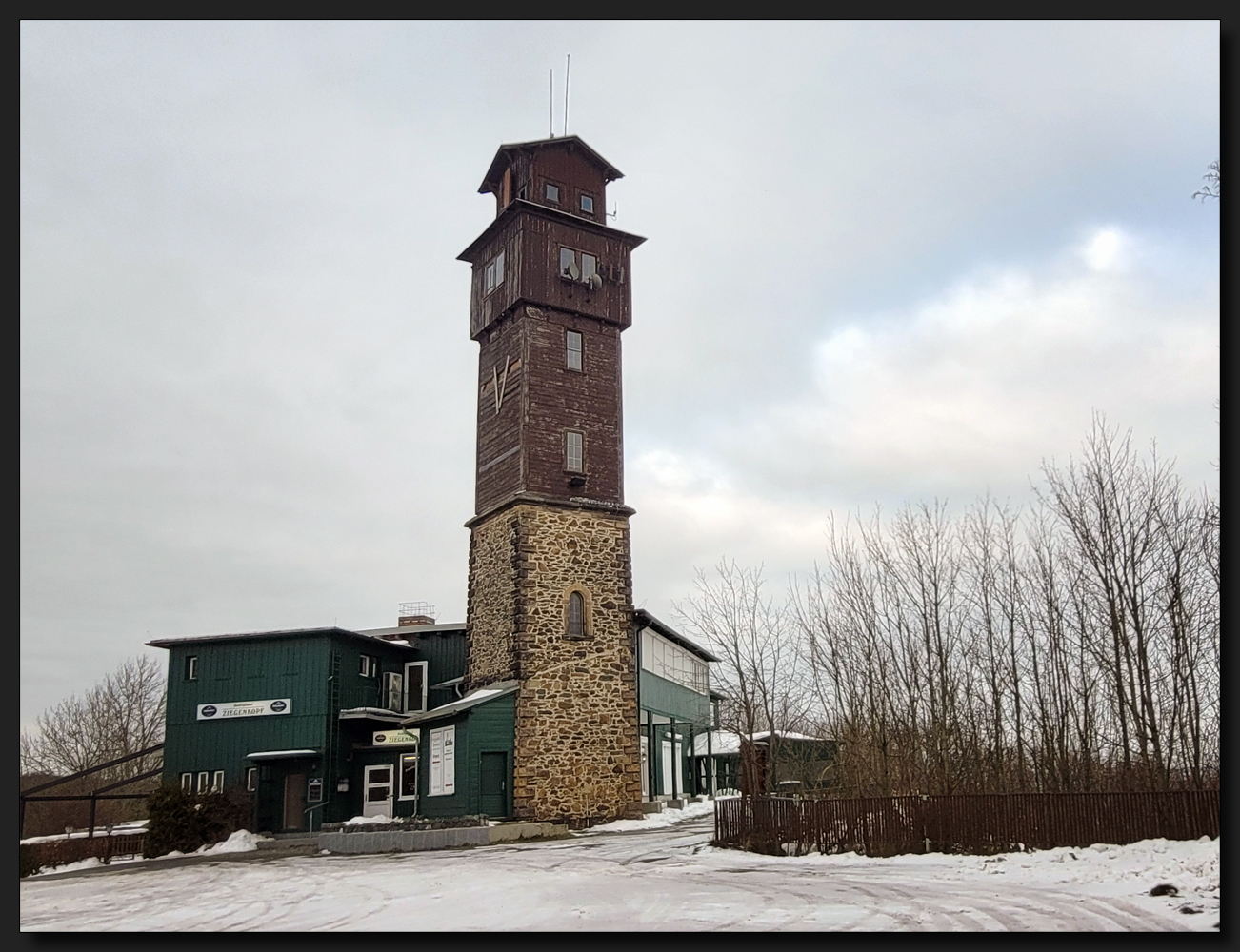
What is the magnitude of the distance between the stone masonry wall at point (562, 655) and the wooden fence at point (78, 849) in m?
9.56

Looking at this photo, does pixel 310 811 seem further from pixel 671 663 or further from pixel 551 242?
pixel 551 242

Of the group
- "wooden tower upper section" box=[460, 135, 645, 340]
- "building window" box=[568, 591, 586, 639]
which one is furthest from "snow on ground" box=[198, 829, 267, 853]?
"wooden tower upper section" box=[460, 135, 645, 340]

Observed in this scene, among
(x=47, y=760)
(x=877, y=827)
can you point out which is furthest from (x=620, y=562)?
(x=47, y=760)

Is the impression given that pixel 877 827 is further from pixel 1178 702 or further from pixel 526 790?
pixel 526 790

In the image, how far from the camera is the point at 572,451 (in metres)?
31.8

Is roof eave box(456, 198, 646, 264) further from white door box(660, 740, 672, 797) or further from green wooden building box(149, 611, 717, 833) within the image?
white door box(660, 740, 672, 797)

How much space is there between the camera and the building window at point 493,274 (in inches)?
1326

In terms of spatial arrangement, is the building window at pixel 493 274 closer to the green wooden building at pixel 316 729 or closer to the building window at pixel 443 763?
the green wooden building at pixel 316 729

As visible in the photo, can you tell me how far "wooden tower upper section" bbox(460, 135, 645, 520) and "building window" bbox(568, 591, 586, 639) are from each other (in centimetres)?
263

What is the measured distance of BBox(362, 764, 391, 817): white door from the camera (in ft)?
104

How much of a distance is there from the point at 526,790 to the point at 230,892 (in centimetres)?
1135

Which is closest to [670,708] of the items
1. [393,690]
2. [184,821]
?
[393,690]

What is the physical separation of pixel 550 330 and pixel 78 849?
18.4m

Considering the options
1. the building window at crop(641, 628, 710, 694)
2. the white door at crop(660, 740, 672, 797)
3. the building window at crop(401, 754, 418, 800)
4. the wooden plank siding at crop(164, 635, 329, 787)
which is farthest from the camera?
the white door at crop(660, 740, 672, 797)
